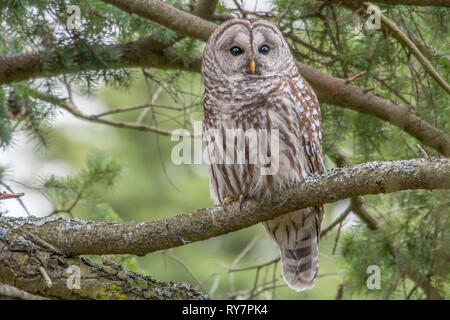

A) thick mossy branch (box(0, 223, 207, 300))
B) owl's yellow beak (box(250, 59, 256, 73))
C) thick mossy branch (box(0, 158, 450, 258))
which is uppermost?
owl's yellow beak (box(250, 59, 256, 73))

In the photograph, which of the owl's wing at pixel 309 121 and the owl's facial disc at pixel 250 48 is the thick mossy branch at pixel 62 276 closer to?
the owl's wing at pixel 309 121

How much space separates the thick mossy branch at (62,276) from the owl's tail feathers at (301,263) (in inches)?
64.2

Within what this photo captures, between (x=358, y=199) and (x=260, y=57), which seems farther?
(x=358, y=199)

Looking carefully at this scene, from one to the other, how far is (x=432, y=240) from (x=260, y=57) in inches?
67.6

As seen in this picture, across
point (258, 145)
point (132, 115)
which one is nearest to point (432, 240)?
point (258, 145)

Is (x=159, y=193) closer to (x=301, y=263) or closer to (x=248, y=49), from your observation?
(x=301, y=263)

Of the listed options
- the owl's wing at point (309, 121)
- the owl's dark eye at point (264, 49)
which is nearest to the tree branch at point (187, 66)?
the owl's wing at point (309, 121)

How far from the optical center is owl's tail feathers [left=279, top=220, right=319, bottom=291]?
448 centimetres

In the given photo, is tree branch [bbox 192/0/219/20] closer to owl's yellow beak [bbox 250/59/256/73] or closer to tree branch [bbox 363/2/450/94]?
owl's yellow beak [bbox 250/59/256/73]

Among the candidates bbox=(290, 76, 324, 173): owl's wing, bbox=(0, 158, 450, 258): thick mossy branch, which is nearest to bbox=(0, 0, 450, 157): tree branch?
bbox=(290, 76, 324, 173): owl's wing

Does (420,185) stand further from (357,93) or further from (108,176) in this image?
(108,176)

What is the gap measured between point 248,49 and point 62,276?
6.70 feet

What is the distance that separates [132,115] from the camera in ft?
35.7

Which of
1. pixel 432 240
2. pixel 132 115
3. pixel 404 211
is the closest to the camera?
pixel 432 240
